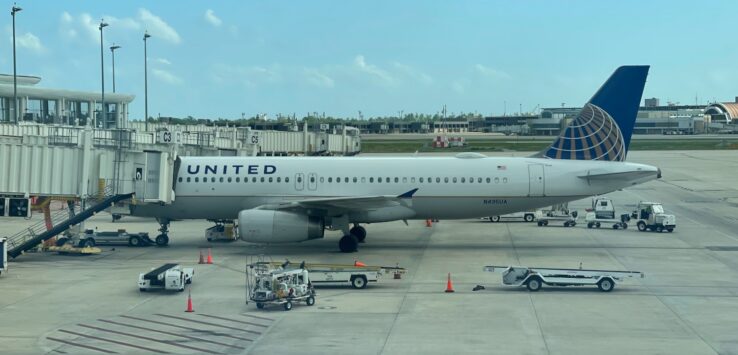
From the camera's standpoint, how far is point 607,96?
42312 millimetres

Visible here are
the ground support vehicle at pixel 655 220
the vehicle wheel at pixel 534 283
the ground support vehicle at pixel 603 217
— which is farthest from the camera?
the ground support vehicle at pixel 603 217

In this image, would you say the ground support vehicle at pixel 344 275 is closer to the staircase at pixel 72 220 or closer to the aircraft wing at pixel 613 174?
the staircase at pixel 72 220

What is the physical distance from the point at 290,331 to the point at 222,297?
18.5 ft

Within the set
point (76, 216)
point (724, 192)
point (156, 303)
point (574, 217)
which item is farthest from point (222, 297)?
point (724, 192)

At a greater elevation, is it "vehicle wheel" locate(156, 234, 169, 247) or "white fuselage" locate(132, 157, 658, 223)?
"white fuselage" locate(132, 157, 658, 223)

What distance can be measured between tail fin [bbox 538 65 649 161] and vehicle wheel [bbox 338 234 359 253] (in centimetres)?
986

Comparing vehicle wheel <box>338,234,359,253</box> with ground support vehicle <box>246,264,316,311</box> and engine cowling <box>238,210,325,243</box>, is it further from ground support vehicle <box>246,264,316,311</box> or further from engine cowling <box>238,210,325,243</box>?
ground support vehicle <box>246,264,316,311</box>

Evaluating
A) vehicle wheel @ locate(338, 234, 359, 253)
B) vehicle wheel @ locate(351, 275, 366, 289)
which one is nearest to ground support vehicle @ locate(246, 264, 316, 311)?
vehicle wheel @ locate(351, 275, 366, 289)

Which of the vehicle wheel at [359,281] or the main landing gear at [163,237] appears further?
the main landing gear at [163,237]

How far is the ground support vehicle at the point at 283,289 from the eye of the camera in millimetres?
27812

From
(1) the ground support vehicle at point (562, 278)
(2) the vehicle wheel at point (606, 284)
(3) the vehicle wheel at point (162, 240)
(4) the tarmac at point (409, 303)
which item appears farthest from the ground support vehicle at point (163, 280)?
(2) the vehicle wheel at point (606, 284)

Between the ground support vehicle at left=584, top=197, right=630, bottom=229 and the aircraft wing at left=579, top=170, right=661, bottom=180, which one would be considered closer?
the aircraft wing at left=579, top=170, right=661, bottom=180

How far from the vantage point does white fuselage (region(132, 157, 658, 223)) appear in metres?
41.0

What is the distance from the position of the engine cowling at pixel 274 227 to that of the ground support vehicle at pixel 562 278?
10426mm
